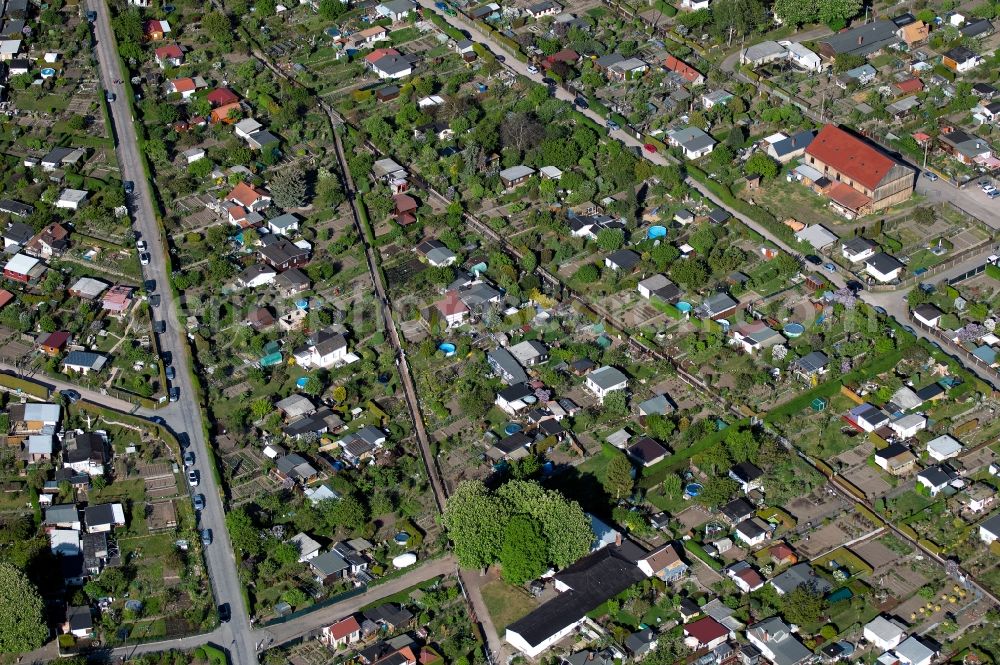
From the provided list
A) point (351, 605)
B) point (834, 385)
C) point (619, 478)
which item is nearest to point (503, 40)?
point (834, 385)

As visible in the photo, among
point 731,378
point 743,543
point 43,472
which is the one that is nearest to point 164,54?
point 43,472

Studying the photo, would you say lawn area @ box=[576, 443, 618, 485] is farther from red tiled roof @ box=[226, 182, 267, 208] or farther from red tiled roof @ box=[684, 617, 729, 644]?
red tiled roof @ box=[226, 182, 267, 208]

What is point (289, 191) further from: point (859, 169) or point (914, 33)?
point (914, 33)

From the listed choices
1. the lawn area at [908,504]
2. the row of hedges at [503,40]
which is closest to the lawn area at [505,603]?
the lawn area at [908,504]

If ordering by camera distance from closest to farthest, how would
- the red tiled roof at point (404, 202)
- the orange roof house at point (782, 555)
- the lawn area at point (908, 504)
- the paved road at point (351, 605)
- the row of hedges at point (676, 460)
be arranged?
1. the paved road at point (351, 605)
2. the orange roof house at point (782, 555)
3. the lawn area at point (908, 504)
4. the row of hedges at point (676, 460)
5. the red tiled roof at point (404, 202)

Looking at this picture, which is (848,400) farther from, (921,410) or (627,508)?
(627,508)

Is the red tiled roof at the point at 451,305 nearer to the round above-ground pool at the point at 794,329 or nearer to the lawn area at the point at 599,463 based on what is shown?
the lawn area at the point at 599,463

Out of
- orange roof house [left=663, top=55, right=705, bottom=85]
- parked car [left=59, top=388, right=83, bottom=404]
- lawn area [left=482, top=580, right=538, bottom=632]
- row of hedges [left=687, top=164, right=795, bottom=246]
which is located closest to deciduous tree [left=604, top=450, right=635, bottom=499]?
lawn area [left=482, top=580, right=538, bottom=632]
